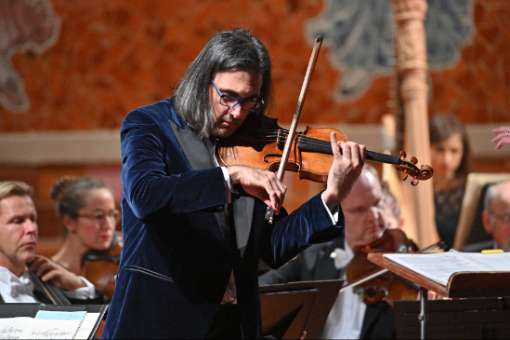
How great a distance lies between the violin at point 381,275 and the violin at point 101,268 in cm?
95

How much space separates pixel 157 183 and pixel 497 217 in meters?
2.40

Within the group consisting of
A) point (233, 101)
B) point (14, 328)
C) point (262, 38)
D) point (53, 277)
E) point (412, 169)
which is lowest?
point (14, 328)

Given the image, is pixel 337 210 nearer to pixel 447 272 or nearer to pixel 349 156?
pixel 349 156

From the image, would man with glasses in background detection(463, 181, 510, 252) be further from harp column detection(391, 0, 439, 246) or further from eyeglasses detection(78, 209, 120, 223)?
eyeglasses detection(78, 209, 120, 223)

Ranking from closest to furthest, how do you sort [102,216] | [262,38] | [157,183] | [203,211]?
[157,183], [203,211], [102,216], [262,38]

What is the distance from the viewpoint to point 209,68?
2.58m

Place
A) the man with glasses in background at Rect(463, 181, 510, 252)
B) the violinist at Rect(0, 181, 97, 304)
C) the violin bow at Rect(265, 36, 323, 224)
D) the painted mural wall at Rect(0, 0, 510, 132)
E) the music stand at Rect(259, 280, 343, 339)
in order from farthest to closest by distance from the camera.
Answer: the painted mural wall at Rect(0, 0, 510, 132) < the man with glasses in background at Rect(463, 181, 510, 252) < the violinist at Rect(0, 181, 97, 304) < the music stand at Rect(259, 280, 343, 339) < the violin bow at Rect(265, 36, 323, 224)

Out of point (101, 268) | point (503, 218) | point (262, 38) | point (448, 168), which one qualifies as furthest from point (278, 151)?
point (262, 38)

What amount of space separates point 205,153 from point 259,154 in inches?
5.7

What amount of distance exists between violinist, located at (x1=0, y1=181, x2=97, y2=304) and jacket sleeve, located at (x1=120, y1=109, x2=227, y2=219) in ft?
3.68

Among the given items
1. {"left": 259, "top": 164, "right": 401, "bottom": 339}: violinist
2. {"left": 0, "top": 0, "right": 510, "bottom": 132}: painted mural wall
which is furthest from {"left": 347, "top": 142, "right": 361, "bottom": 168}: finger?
{"left": 0, "top": 0, "right": 510, "bottom": 132}: painted mural wall

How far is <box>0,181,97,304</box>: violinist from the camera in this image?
134 inches

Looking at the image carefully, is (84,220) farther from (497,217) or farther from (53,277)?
(497,217)

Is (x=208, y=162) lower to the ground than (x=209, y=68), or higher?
lower
